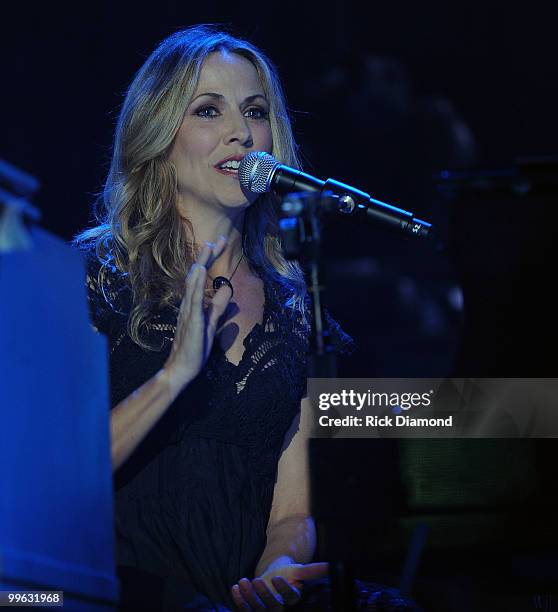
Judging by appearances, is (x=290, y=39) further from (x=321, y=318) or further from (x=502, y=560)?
(x=502, y=560)

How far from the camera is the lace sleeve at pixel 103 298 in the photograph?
7.55 ft

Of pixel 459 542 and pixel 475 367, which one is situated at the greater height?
pixel 475 367

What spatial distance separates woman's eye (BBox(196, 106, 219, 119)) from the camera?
2355 millimetres

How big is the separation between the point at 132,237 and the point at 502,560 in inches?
48.6

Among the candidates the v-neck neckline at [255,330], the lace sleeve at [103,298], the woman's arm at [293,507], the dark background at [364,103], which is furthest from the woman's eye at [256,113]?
the woman's arm at [293,507]

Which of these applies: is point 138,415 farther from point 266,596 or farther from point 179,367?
point 266,596

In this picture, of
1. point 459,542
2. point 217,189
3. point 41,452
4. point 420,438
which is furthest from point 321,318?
point 217,189

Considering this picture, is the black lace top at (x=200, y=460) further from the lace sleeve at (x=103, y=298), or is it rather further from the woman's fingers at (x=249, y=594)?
the woman's fingers at (x=249, y=594)

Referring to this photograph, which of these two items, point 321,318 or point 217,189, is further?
point 217,189

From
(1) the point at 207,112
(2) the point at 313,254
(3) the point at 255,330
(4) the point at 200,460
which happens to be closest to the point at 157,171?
(1) the point at 207,112

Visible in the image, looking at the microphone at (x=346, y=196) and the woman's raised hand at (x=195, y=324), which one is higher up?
the microphone at (x=346, y=196)

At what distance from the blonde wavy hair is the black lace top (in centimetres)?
6

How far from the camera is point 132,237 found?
2.42 metres

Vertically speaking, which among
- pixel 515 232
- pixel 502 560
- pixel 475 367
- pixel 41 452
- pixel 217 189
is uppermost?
pixel 217 189
